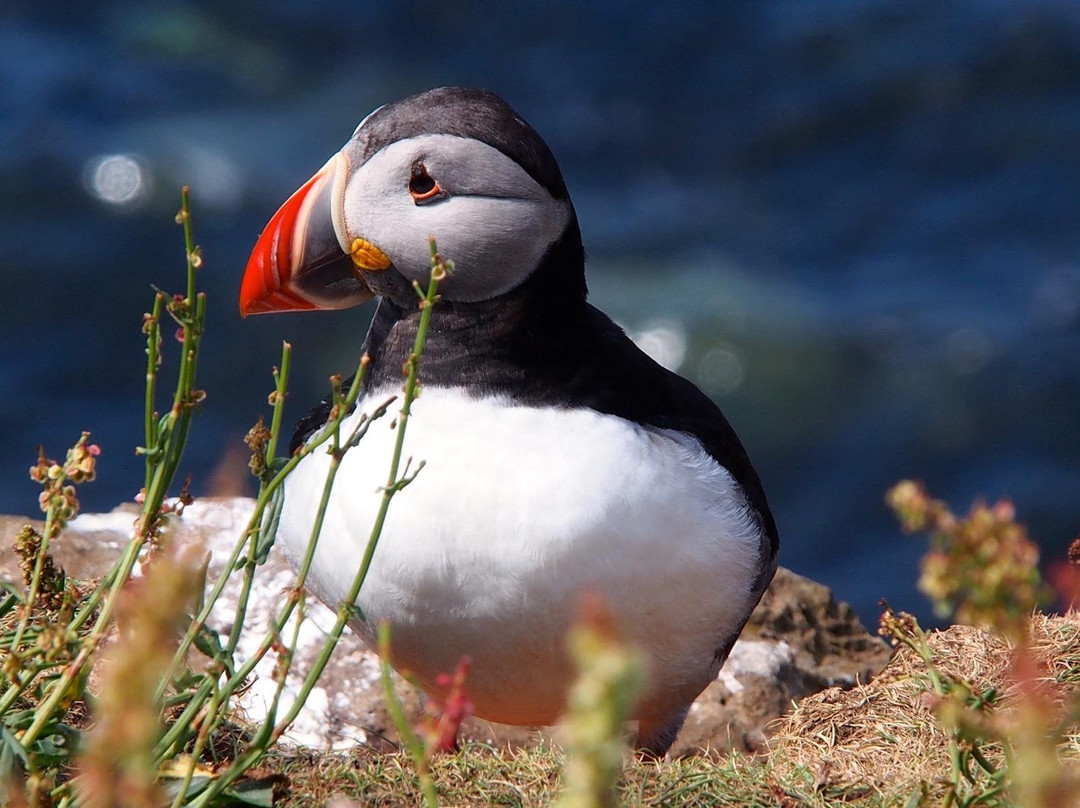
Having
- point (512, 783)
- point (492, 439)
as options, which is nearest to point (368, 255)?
point (492, 439)

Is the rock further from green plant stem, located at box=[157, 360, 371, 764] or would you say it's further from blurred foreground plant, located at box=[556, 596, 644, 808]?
blurred foreground plant, located at box=[556, 596, 644, 808]

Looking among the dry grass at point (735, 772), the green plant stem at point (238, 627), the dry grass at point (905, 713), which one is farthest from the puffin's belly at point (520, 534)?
the green plant stem at point (238, 627)

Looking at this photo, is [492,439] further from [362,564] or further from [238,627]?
[362,564]

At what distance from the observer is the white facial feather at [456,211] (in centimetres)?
351

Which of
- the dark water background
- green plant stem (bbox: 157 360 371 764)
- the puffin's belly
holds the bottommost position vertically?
green plant stem (bbox: 157 360 371 764)

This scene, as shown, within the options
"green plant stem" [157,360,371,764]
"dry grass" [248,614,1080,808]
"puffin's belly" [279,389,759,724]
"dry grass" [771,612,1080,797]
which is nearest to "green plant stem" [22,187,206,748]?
"green plant stem" [157,360,371,764]

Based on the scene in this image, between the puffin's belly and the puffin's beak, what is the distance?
0.31 meters

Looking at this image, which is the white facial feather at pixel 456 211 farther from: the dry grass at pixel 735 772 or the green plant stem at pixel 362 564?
the dry grass at pixel 735 772

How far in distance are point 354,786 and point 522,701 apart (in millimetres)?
788

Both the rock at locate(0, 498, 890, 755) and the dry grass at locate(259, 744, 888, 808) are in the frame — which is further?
the rock at locate(0, 498, 890, 755)

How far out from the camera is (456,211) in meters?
3.53

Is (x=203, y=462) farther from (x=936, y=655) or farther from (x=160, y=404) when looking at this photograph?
(x=936, y=655)

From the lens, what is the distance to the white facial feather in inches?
138

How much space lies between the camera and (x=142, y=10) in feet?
41.9
